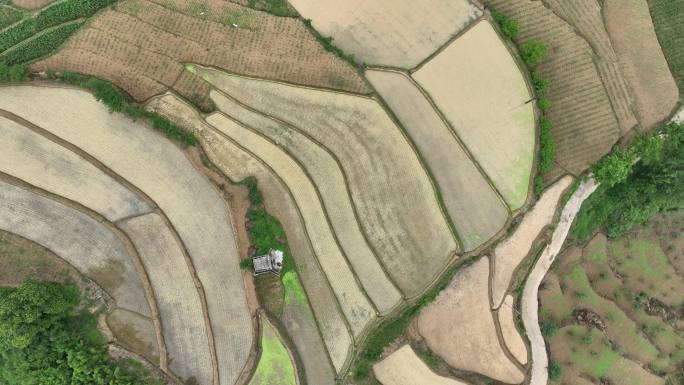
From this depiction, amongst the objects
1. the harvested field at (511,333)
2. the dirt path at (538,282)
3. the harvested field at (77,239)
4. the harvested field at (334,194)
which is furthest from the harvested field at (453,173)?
the harvested field at (77,239)

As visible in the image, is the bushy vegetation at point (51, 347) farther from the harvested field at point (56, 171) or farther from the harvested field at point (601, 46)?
the harvested field at point (601, 46)

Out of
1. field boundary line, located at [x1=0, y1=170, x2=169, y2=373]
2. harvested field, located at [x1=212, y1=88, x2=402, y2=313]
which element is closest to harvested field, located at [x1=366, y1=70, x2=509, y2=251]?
harvested field, located at [x1=212, y1=88, x2=402, y2=313]

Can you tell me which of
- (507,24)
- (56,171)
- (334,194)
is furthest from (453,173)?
(56,171)

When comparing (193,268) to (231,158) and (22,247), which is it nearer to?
(231,158)

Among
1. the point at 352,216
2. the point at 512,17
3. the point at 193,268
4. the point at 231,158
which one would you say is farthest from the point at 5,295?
the point at 512,17

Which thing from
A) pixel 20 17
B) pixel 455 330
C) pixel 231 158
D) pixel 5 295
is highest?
pixel 20 17

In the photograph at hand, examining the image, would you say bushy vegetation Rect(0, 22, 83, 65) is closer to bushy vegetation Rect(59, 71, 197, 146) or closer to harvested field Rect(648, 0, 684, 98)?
bushy vegetation Rect(59, 71, 197, 146)

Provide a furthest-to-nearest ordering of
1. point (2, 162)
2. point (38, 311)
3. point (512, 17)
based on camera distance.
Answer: point (512, 17)
point (2, 162)
point (38, 311)
